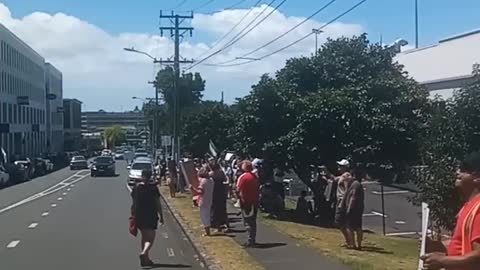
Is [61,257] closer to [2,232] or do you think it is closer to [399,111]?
[2,232]

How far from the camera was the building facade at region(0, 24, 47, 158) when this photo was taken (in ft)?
333

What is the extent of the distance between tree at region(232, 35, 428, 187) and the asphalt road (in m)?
4.34

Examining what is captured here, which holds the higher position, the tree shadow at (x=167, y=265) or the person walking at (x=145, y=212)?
the person walking at (x=145, y=212)

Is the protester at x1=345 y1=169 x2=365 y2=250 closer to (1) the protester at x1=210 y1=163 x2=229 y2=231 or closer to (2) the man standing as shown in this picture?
(2) the man standing

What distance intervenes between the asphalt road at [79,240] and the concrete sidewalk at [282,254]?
3.97 feet

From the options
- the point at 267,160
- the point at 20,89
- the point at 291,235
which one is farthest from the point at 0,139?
the point at 291,235

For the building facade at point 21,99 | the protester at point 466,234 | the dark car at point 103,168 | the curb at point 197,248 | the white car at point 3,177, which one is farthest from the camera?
the building facade at point 21,99

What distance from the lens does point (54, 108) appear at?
156875 mm

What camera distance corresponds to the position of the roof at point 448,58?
4788cm

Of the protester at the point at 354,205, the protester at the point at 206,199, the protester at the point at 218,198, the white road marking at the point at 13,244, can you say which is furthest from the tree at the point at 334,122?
the white road marking at the point at 13,244

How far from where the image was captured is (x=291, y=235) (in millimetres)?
21484

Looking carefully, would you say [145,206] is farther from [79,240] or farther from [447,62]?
[447,62]

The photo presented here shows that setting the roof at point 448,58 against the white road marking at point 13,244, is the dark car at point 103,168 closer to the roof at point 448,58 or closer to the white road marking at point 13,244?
the roof at point 448,58

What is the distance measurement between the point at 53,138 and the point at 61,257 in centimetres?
13833
